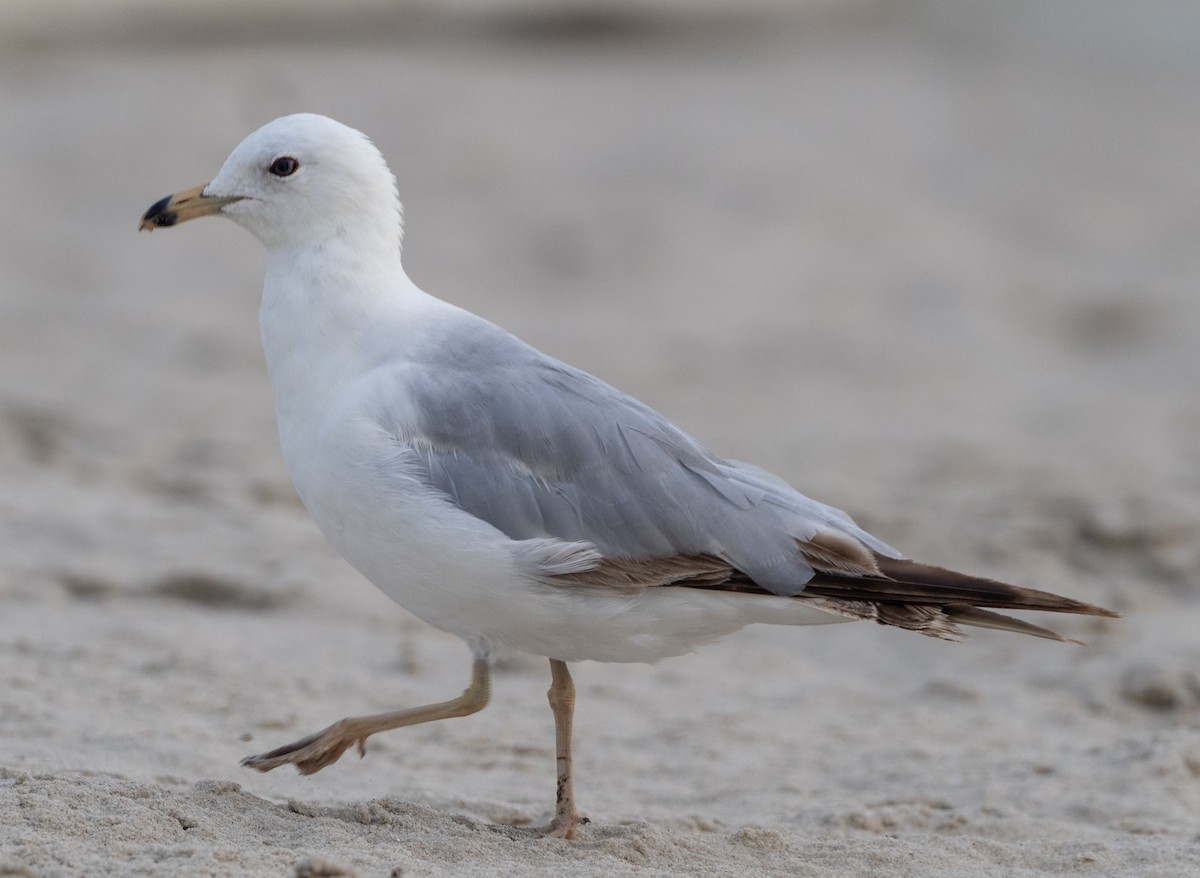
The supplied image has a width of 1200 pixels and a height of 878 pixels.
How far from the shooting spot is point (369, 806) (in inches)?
161

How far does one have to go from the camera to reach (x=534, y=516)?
4027mm

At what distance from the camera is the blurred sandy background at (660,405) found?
14.9ft

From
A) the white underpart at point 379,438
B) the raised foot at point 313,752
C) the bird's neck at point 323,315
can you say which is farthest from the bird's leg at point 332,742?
the bird's neck at point 323,315

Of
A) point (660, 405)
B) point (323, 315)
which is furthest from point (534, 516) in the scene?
point (660, 405)

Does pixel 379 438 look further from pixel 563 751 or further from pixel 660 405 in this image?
pixel 660 405

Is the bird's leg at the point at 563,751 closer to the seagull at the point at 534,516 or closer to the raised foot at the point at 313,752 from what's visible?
the seagull at the point at 534,516

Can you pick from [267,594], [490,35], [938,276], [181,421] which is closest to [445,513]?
[267,594]

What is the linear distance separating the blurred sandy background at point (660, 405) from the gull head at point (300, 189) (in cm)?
160

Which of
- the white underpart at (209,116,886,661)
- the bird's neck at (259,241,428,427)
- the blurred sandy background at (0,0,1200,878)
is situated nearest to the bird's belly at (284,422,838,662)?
the white underpart at (209,116,886,661)

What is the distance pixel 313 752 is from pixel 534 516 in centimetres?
93

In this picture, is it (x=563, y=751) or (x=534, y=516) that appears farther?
(x=563, y=751)

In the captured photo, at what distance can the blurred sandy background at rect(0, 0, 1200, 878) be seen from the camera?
178 inches

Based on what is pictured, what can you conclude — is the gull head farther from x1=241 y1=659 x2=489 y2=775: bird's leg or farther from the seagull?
x1=241 y1=659 x2=489 y2=775: bird's leg

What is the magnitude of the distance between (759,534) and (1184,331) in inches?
347
